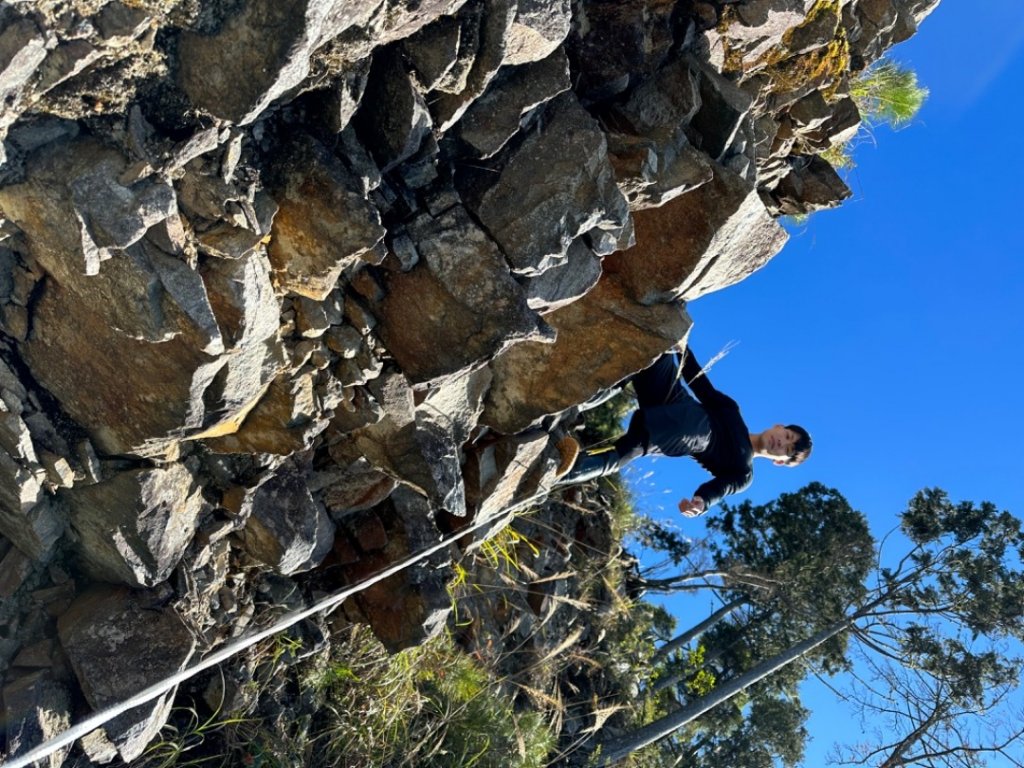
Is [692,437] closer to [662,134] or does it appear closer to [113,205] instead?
[662,134]

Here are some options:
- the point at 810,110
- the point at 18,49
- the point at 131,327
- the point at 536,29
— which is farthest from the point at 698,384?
the point at 18,49

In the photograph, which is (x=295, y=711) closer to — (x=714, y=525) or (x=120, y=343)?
(x=120, y=343)

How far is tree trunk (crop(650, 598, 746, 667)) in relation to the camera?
38.0 feet

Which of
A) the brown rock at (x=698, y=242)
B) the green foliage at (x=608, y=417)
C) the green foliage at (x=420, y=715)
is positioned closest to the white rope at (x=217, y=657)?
the green foliage at (x=420, y=715)

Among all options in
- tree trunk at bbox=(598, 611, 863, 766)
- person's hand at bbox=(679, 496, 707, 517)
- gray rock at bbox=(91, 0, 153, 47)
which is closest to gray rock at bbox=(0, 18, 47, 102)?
gray rock at bbox=(91, 0, 153, 47)

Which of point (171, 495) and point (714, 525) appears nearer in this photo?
point (171, 495)

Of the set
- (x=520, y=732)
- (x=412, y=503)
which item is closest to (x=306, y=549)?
(x=412, y=503)

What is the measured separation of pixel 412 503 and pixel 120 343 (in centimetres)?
240

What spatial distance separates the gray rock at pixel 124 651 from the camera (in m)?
4.26

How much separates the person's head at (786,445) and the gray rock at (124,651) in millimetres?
4891

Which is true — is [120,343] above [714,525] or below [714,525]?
above

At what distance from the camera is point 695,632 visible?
12406 millimetres

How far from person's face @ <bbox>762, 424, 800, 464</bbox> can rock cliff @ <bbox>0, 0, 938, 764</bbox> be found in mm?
2184

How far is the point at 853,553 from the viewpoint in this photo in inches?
477
